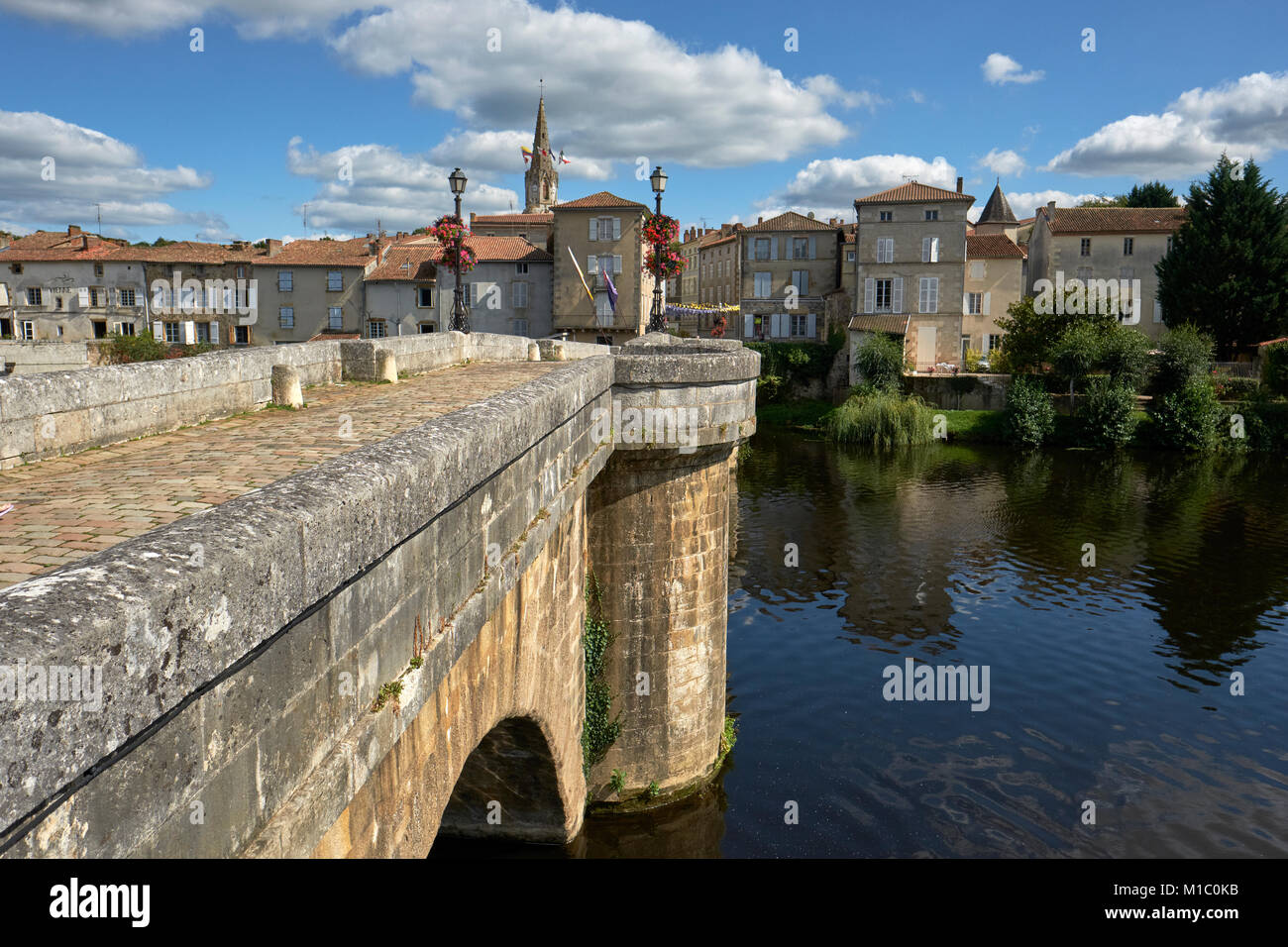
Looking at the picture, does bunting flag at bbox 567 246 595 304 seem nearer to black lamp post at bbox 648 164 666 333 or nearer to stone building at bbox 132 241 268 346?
stone building at bbox 132 241 268 346

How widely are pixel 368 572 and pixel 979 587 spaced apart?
22.6 meters

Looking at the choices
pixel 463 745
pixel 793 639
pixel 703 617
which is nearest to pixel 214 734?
pixel 463 745

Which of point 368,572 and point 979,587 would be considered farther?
point 979,587

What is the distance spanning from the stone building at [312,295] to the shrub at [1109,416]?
1453 inches

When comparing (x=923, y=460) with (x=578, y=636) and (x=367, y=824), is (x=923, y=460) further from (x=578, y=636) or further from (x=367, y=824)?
(x=367, y=824)

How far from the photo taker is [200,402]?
29.5 feet

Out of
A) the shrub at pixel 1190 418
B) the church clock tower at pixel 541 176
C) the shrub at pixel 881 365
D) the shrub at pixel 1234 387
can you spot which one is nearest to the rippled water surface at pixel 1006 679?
the shrub at pixel 1190 418

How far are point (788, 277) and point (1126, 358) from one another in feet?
72.8

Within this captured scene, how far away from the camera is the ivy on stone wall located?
1197 cm

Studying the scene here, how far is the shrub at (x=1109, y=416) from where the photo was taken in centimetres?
4425

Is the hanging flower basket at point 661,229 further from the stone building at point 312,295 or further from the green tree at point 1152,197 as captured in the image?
the green tree at point 1152,197

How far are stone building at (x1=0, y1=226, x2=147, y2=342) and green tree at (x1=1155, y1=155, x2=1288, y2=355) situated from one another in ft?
190

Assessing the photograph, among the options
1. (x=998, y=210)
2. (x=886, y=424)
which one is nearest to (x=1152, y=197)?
(x=998, y=210)

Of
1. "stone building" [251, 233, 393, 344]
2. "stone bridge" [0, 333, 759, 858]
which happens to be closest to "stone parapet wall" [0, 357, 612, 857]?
"stone bridge" [0, 333, 759, 858]
